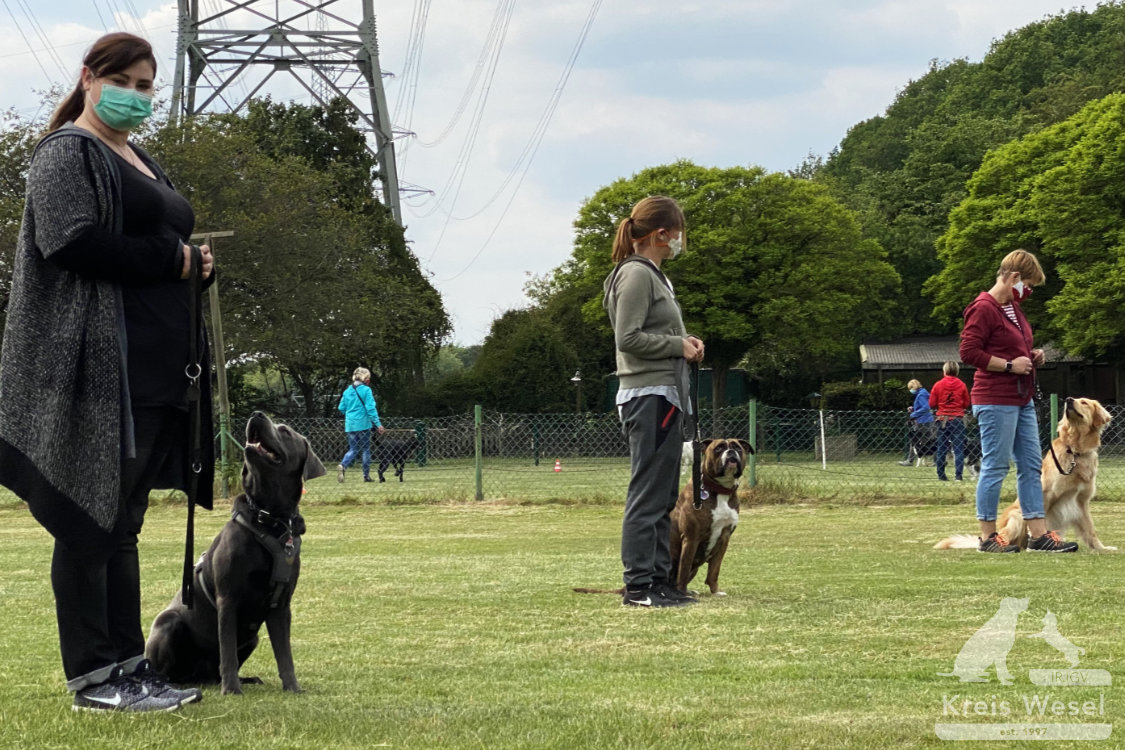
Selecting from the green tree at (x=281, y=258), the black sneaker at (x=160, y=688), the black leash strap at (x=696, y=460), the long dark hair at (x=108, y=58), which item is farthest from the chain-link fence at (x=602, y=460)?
the green tree at (x=281, y=258)

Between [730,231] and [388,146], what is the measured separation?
515 inches

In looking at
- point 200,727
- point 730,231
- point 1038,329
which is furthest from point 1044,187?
point 200,727

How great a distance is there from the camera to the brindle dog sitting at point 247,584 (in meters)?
4.14

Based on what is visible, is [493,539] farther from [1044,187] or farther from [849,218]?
[849,218]

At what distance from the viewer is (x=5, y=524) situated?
14312 mm

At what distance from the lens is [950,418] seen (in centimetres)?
1834

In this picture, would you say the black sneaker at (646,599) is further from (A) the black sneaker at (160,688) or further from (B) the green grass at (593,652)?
(A) the black sneaker at (160,688)

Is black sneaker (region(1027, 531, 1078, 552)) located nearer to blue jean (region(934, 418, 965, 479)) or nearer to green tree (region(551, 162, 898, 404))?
blue jean (region(934, 418, 965, 479))

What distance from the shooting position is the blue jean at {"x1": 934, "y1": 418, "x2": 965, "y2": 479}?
695 inches

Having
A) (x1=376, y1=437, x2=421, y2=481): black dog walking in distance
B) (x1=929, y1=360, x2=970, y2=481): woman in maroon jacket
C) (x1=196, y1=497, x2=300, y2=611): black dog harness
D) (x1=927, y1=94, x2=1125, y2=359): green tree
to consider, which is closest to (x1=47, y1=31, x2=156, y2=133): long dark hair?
(x1=196, y1=497, x2=300, y2=611): black dog harness

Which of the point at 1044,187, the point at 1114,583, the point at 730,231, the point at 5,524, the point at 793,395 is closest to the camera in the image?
the point at 1114,583

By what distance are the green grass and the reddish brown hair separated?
1.81m

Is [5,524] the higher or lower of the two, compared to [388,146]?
lower

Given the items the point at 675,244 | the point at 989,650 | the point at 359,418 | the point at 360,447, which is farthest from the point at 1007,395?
the point at 360,447
